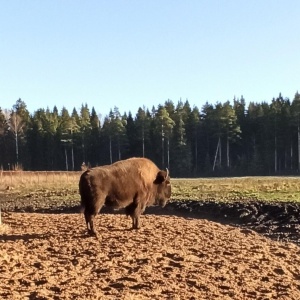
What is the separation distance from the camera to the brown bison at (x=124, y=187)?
12.2 metres

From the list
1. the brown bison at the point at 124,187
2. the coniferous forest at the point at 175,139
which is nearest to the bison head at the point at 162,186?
the brown bison at the point at 124,187

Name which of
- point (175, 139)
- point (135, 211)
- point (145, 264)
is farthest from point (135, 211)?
point (175, 139)

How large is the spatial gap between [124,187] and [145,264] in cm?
385

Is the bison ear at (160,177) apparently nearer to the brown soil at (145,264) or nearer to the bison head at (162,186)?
the bison head at (162,186)

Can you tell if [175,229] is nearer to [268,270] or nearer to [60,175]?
[268,270]

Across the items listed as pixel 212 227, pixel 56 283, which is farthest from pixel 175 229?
pixel 56 283

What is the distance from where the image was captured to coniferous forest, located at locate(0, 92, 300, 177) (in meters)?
82.6

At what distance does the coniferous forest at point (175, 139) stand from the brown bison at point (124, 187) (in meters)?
65.7

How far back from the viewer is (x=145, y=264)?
937cm

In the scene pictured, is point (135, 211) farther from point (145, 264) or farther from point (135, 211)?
point (145, 264)

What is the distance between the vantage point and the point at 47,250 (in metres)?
10.6

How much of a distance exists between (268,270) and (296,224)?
7.26 metres

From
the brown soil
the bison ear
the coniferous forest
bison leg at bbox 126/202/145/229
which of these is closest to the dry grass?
the bison ear

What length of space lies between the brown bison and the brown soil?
0.66 meters
